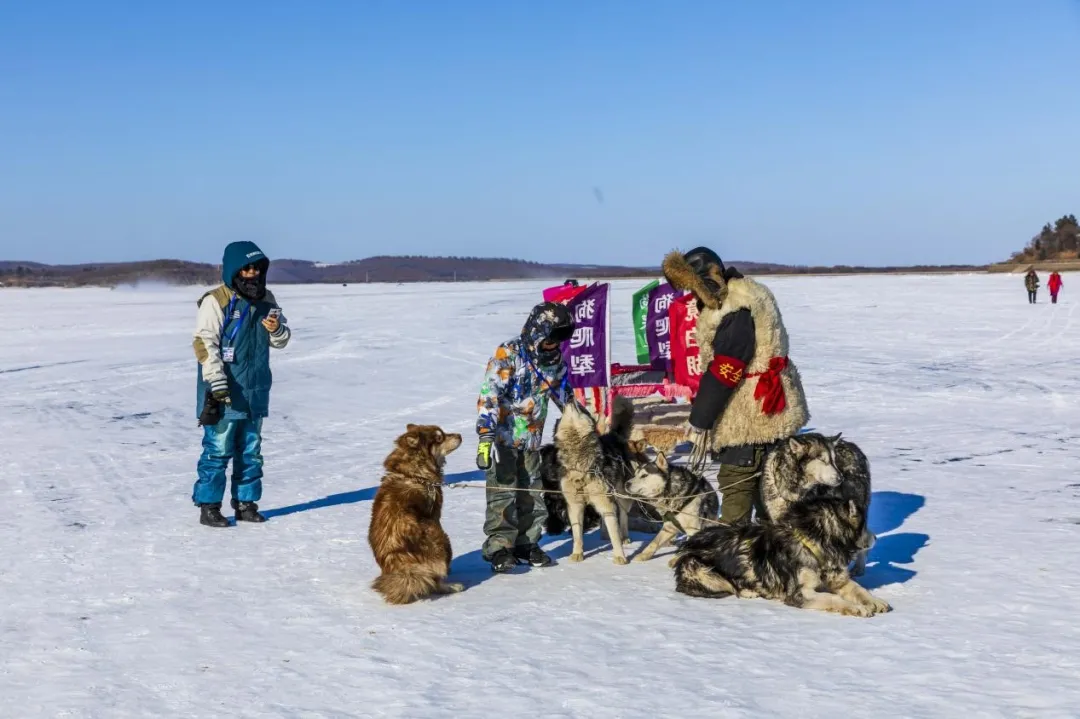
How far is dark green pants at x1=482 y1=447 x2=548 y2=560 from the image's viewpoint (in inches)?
248

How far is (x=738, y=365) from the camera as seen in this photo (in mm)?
5727

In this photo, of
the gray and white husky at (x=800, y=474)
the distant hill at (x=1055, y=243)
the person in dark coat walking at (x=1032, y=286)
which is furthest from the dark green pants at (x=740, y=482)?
the distant hill at (x=1055, y=243)

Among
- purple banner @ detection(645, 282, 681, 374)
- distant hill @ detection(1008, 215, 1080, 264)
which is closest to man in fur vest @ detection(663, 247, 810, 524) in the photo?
purple banner @ detection(645, 282, 681, 374)

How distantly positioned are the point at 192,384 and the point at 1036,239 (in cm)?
11337

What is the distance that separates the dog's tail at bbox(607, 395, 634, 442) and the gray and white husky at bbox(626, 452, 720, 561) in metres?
1.09

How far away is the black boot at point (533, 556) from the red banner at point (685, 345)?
10.0ft

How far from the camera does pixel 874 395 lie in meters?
14.4

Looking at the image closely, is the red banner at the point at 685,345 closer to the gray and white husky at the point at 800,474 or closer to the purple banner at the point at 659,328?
the purple banner at the point at 659,328

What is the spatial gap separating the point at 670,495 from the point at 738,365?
129 centimetres

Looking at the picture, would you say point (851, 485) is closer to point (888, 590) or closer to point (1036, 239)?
point (888, 590)

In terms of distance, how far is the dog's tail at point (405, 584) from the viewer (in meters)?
5.57

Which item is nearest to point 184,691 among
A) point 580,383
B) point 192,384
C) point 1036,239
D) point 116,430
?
point 580,383

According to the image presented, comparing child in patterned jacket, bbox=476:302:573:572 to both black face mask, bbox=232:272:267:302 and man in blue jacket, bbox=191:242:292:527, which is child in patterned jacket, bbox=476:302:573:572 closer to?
→ man in blue jacket, bbox=191:242:292:527

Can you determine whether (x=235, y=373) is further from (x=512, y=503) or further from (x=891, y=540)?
(x=891, y=540)
